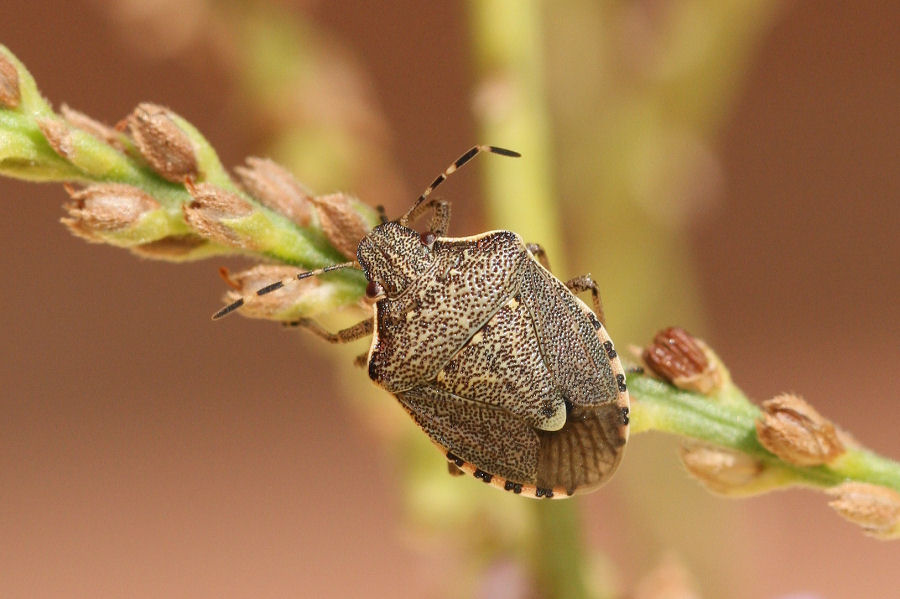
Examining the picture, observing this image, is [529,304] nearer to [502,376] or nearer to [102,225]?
[502,376]

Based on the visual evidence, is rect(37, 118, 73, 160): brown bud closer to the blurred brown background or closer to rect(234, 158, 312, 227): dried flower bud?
rect(234, 158, 312, 227): dried flower bud

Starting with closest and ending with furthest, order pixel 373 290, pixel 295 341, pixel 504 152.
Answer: pixel 373 290 < pixel 504 152 < pixel 295 341

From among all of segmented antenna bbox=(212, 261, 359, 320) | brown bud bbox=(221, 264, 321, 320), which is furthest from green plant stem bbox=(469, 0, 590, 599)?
brown bud bbox=(221, 264, 321, 320)

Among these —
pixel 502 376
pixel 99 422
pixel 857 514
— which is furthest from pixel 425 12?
pixel 857 514

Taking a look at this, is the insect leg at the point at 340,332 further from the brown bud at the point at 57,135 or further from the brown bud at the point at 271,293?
the brown bud at the point at 57,135

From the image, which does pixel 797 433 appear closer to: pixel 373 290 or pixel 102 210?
pixel 373 290

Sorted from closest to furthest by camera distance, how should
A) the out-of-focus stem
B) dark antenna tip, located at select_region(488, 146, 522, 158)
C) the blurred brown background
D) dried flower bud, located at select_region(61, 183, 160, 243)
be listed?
dried flower bud, located at select_region(61, 183, 160, 243), the out-of-focus stem, dark antenna tip, located at select_region(488, 146, 522, 158), the blurred brown background

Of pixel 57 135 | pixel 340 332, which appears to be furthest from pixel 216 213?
pixel 340 332
